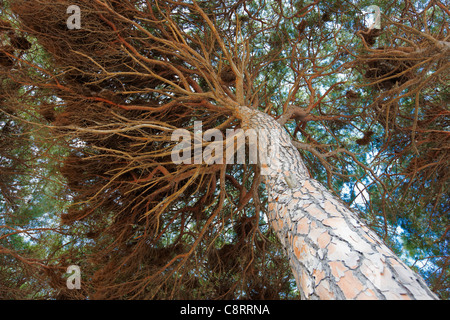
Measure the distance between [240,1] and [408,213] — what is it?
4454mm

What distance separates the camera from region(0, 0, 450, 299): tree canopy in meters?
2.99

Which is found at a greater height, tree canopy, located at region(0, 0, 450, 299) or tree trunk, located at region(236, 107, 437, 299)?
tree canopy, located at region(0, 0, 450, 299)

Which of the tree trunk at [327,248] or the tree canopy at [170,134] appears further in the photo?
the tree canopy at [170,134]

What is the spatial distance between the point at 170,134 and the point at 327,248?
7.85 ft

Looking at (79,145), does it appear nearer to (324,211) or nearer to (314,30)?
(324,211)

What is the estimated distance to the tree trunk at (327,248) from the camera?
43.6 inches

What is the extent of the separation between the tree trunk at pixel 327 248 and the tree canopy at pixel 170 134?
0.95 meters

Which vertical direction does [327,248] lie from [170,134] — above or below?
below

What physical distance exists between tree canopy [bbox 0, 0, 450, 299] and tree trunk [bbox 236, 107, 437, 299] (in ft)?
3.12

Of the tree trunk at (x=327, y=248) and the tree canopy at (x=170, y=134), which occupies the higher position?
the tree canopy at (x=170, y=134)

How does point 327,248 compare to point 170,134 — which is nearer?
point 327,248

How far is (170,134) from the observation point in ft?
10.8

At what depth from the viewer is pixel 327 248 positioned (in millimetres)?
1358
